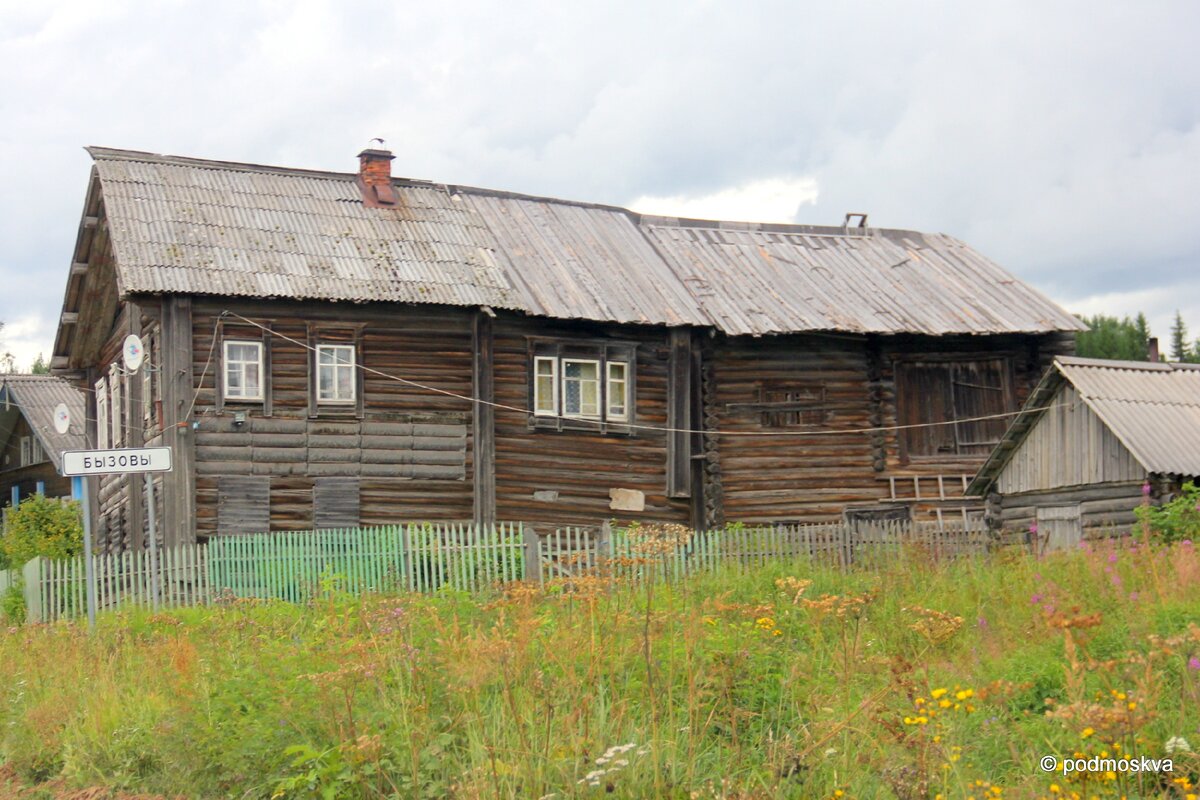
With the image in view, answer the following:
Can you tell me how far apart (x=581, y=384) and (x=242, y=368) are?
527 cm

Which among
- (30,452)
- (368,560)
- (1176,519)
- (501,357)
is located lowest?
(368,560)

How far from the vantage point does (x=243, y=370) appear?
17.9 metres

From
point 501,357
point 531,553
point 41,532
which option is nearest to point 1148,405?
point 531,553

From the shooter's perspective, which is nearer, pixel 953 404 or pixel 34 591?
pixel 34 591

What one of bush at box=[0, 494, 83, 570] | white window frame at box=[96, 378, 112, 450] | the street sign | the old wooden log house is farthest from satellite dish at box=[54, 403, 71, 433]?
the street sign

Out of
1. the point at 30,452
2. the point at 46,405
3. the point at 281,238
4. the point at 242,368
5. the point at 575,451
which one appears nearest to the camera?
the point at 242,368

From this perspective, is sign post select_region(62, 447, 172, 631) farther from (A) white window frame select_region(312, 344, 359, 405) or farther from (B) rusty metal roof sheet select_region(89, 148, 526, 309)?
(A) white window frame select_region(312, 344, 359, 405)

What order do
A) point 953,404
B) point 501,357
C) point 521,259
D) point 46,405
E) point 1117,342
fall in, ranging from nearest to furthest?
point 501,357 < point 521,259 < point 953,404 < point 46,405 < point 1117,342

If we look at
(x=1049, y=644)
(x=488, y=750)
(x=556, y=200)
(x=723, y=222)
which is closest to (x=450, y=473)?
(x=556, y=200)

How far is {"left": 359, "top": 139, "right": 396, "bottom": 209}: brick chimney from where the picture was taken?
20781 millimetres

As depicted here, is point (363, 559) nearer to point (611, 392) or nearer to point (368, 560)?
point (368, 560)

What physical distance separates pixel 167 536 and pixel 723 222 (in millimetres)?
12560

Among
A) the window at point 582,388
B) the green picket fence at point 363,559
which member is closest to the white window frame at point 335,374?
the green picket fence at point 363,559

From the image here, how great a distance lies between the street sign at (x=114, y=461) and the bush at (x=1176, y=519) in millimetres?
9321
